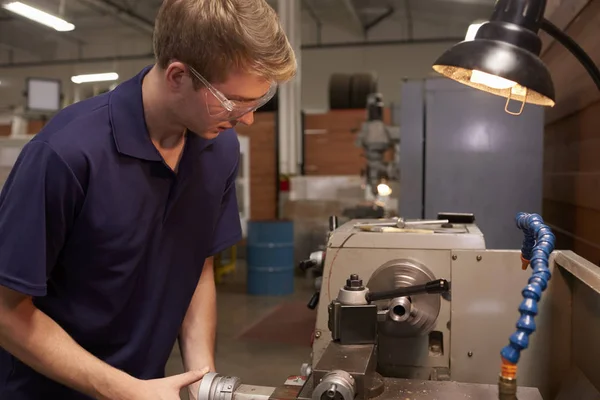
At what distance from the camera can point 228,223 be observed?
3.40 ft

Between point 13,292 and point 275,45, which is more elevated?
point 275,45

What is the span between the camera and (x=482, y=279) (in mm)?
853

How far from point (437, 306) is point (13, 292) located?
0.58 m

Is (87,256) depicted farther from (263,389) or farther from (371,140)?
(371,140)

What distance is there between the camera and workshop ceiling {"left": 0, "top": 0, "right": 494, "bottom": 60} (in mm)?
5773

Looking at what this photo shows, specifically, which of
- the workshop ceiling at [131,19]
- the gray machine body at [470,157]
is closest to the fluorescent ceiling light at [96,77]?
the workshop ceiling at [131,19]

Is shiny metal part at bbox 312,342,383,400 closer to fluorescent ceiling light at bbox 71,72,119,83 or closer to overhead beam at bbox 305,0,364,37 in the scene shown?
overhead beam at bbox 305,0,364,37

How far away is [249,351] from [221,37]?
2.35 meters

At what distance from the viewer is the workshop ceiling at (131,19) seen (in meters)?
5.77

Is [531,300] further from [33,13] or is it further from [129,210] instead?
[33,13]

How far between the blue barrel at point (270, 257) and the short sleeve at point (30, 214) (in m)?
3.13

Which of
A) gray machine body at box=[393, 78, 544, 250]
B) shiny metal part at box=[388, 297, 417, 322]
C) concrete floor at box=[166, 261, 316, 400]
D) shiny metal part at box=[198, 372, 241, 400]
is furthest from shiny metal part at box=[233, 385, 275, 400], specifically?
concrete floor at box=[166, 261, 316, 400]

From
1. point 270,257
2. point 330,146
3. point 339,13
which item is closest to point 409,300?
point 270,257

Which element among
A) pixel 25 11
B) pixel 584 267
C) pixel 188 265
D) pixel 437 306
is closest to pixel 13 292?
pixel 188 265
